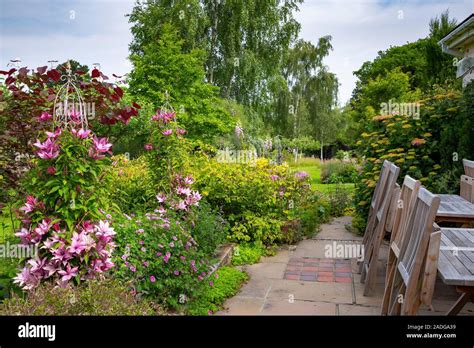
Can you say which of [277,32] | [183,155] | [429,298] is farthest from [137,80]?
[429,298]

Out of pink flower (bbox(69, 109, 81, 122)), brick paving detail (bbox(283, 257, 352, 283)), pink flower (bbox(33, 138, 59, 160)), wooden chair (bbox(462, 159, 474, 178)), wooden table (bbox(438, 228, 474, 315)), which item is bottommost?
brick paving detail (bbox(283, 257, 352, 283))

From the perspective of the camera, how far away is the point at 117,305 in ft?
8.48

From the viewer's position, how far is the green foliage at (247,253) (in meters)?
5.22

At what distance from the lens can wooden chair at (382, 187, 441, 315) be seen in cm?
230

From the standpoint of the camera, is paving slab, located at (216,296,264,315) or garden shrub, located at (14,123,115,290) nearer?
garden shrub, located at (14,123,115,290)

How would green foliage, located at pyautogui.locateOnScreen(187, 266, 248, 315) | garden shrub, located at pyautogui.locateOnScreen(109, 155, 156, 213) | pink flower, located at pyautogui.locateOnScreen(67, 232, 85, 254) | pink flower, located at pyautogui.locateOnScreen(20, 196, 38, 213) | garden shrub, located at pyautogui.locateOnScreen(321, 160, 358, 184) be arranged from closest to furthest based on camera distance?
pink flower, located at pyautogui.locateOnScreen(67, 232, 85, 254) < pink flower, located at pyautogui.locateOnScreen(20, 196, 38, 213) < green foliage, located at pyautogui.locateOnScreen(187, 266, 248, 315) < garden shrub, located at pyautogui.locateOnScreen(109, 155, 156, 213) < garden shrub, located at pyautogui.locateOnScreen(321, 160, 358, 184)

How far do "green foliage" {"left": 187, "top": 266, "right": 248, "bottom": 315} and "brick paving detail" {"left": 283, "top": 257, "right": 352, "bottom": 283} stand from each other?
23.5 inches

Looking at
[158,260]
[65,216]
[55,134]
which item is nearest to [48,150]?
[55,134]

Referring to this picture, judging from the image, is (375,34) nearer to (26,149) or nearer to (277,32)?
(26,149)

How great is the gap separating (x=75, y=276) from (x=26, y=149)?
2000 millimetres

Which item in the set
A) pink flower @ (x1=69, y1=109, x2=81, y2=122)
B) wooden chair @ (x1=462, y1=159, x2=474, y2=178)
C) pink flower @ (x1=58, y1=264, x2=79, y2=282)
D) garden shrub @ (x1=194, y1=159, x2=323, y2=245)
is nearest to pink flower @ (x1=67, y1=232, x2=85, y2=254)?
pink flower @ (x1=58, y1=264, x2=79, y2=282)

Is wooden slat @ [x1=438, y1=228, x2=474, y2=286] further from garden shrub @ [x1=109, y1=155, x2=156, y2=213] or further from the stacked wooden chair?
garden shrub @ [x1=109, y1=155, x2=156, y2=213]

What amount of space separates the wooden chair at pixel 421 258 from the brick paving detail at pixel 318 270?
6.47 ft

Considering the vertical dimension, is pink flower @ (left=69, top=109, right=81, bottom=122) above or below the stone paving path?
above
